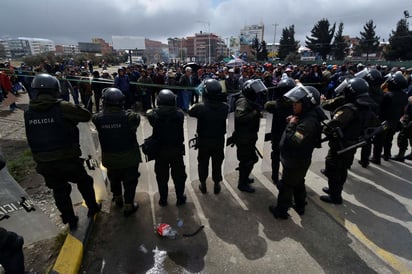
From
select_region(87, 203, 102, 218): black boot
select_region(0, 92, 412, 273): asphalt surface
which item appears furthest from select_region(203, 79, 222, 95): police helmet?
select_region(87, 203, 102, 218): black boot

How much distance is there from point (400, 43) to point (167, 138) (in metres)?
44.8

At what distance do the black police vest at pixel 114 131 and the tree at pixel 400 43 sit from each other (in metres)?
44.5

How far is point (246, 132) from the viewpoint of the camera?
12.7ft

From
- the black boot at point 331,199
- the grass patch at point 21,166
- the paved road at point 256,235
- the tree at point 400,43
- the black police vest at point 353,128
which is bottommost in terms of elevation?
the paved road at point 256,235

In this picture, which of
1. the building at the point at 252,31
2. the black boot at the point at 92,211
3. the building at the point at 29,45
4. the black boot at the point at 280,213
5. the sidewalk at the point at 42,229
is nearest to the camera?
the sidewalk at the point at 42,229

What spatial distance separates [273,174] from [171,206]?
1988mm

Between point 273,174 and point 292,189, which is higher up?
point 292,189

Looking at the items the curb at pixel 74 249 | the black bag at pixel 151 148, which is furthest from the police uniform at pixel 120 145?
the curb at pixel 74 249

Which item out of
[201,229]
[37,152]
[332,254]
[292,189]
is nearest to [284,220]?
[292,189]

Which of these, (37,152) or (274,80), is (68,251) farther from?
(274,80)

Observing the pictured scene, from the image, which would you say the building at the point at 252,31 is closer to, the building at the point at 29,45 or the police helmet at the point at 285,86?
the building at the point at 29,45

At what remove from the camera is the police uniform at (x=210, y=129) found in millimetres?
3678

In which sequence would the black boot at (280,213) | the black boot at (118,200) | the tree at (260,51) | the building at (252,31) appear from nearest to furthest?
the black boot at (280,213), the black boot at (118,200), the tree at (260,51), the building at (252,31)

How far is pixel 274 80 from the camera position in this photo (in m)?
10.6
